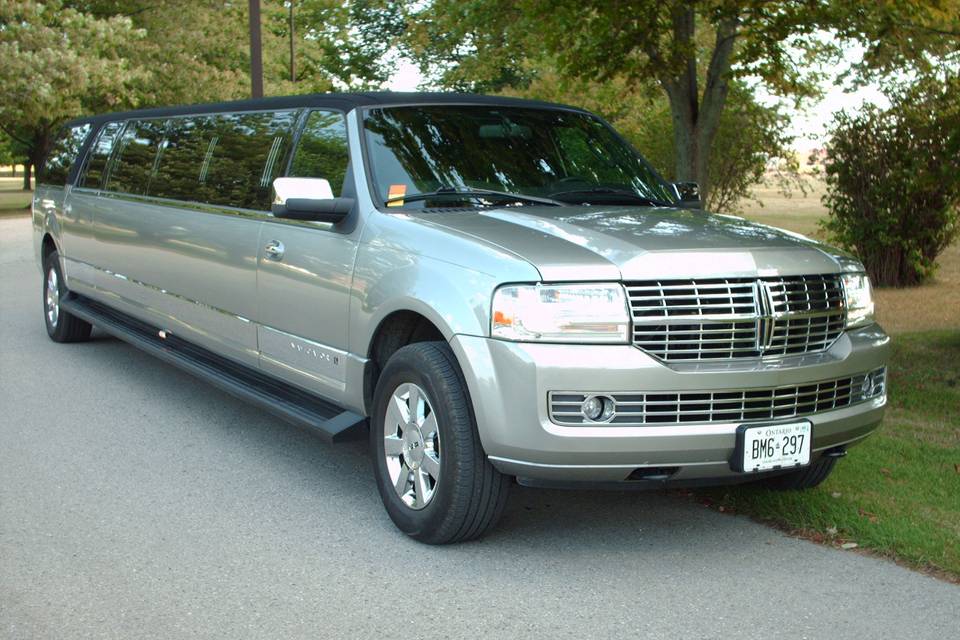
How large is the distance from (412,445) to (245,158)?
2.42m

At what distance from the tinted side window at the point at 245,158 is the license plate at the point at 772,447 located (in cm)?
295

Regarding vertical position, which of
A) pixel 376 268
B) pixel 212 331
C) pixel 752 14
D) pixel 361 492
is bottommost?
pixel 361 492

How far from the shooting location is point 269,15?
44531 mm

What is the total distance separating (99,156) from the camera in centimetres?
921

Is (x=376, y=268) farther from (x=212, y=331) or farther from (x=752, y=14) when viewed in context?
(x=752, y=14)

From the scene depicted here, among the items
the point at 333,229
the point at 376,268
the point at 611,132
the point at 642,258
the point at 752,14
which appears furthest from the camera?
the point at 752,14

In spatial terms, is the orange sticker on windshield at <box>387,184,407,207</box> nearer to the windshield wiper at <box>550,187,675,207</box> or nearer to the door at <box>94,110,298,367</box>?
the windshield wiper at <box>550,187,675,207</box>

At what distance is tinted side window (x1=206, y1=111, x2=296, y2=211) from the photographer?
20.5ft

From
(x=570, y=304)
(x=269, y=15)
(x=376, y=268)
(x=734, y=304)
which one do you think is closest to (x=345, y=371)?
(x=376, y=268)

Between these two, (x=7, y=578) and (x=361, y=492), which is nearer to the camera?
(x=7, y=578)

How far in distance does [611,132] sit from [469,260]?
2.22 meters

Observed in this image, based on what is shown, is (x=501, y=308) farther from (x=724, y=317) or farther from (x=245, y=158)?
(x=245, y=158)

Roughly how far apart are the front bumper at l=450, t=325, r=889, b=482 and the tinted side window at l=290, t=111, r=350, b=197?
60.3 inches

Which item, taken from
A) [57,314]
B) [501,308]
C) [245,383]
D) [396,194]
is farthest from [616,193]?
[57,314]
